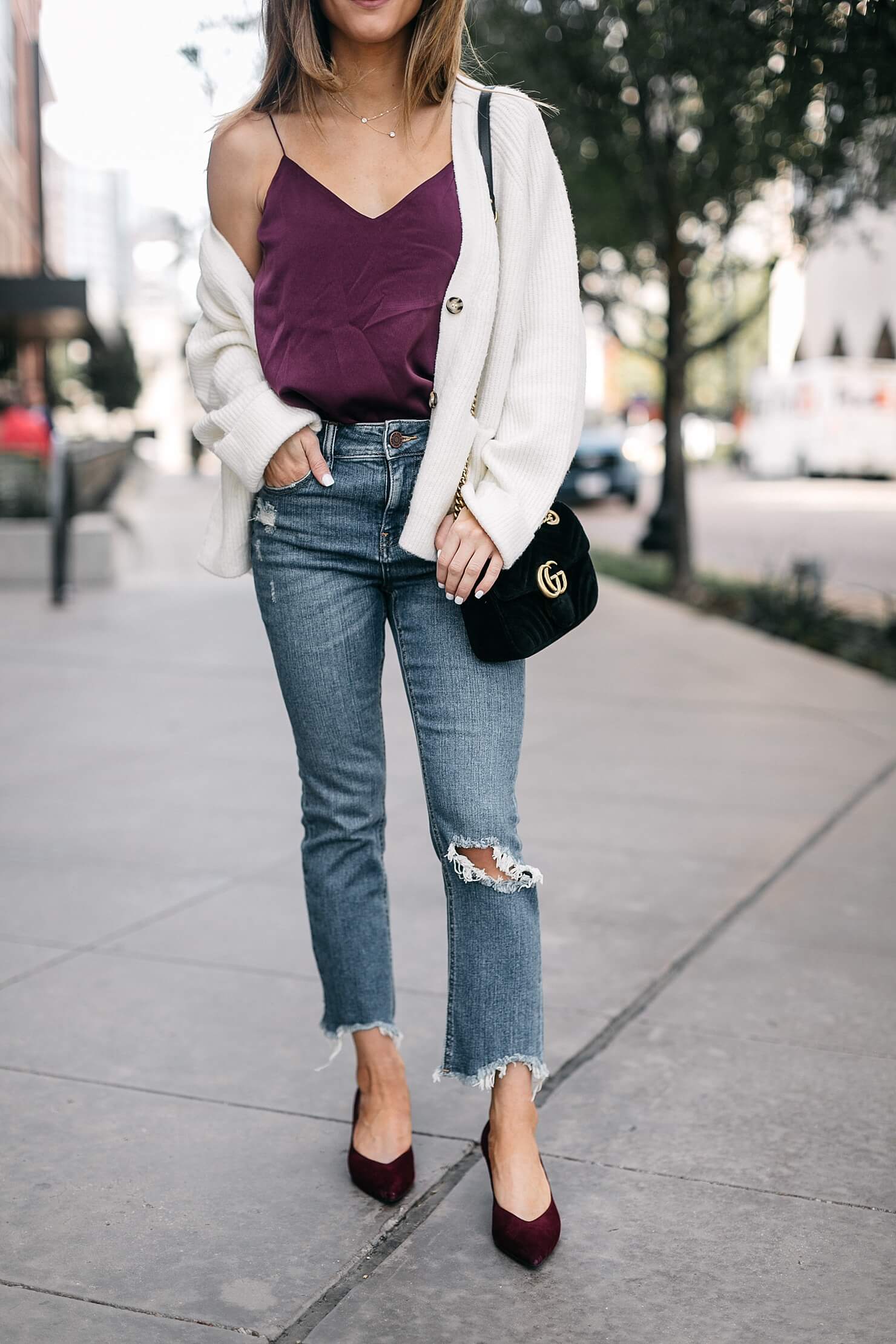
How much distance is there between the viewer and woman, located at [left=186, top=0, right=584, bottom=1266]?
93.7 inches

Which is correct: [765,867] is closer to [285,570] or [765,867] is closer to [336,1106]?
[336,1106]

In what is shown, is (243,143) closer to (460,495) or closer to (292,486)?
(292,486)

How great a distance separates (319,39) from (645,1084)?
2053 millimetres

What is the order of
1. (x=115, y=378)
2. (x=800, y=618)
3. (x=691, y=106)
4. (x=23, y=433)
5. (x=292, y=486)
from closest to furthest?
1. (x=292, y=486)
2. (x=800, y=618)
3. (x=691, y=106)
4. (x=23, y=433)
5. (x=115, y=378)

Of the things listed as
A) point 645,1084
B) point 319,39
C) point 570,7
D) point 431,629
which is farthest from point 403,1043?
point 570,7

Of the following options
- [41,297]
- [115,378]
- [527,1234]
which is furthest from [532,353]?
[115,378]

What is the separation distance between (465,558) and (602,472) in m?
22.4

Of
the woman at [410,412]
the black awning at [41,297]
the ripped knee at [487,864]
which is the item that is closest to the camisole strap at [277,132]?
the woman at [410,412]

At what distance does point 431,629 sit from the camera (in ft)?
8.07

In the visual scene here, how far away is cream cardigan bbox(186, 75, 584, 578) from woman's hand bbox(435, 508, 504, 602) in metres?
0.02

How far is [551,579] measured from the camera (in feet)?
7.98

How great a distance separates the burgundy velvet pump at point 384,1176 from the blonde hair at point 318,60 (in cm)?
171

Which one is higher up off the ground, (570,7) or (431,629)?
(570,7)

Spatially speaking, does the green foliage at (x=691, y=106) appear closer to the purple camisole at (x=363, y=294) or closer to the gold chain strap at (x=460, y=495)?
the purple camisole at (x=363, y=294)
